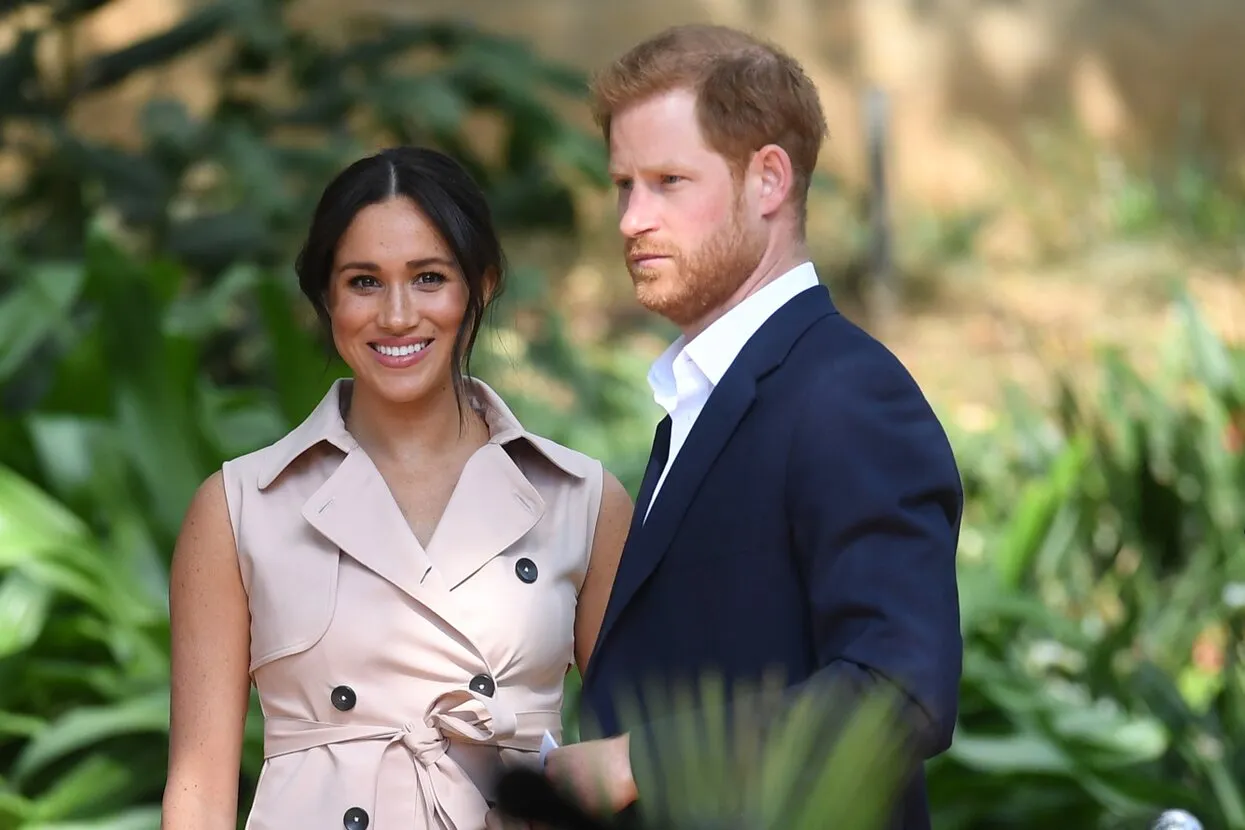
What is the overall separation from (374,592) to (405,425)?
0.56ft

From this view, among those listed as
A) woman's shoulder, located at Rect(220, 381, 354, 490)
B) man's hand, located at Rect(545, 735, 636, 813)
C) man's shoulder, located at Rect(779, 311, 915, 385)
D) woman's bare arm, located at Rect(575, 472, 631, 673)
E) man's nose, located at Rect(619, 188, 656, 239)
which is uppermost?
man's nose, located at Rect(619, 188, 656, 239)

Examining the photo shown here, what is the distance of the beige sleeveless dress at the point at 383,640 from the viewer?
160 centimetres

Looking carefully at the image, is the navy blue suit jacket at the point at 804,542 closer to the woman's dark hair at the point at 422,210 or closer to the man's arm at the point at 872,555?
the man's arm at the point at 872,555

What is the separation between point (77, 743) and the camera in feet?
10.1

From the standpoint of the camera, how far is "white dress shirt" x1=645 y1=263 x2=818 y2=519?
1510 mm

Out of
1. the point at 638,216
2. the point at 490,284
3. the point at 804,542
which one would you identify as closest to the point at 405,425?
the point at 490,284

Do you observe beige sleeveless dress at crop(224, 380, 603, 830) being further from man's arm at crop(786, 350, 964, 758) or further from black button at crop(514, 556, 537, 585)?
man's arm at crop(786, 350, 964, 758)

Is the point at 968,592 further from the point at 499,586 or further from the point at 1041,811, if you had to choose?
the point at 499,586

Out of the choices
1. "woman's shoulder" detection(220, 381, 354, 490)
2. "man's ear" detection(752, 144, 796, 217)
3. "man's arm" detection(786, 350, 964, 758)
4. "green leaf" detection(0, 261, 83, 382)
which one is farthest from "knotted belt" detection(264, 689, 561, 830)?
"green leaf" detection(0, 261, 83, 382)

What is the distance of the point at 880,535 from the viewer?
134 centimetres

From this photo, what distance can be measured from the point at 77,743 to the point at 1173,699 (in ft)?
6.71

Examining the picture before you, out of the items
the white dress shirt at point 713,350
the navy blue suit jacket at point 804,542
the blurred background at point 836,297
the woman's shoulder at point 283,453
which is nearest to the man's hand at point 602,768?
the navy blue suit jacket at point 804,542

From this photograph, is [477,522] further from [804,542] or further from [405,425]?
[804,542]

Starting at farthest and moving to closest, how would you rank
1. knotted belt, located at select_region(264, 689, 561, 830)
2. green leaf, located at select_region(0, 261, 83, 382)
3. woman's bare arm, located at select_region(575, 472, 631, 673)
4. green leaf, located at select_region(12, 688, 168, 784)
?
green leaf, located at select_region(0, 261, 83, 382) → green leaf, located at select_region(12, 688, 168, 784) → woman's bare arm, located at select_region(575, 472, 631, 673) → knotted belt, located at select_region(264, 689, 561, 830)
